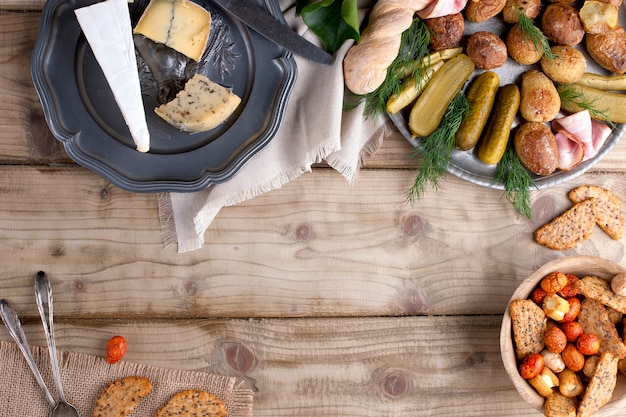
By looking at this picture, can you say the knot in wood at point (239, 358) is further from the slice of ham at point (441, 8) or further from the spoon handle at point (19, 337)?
the slice of ham at point (441, 8)

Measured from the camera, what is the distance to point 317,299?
1.68 m

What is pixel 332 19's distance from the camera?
1509 millimetres

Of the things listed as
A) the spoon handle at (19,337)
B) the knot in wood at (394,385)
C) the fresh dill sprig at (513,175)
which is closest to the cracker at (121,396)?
the spoon handle at (19,337)

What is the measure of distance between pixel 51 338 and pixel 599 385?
1396mm

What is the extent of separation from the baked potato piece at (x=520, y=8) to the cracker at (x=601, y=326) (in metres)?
0.75

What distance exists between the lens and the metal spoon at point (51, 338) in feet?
5.18

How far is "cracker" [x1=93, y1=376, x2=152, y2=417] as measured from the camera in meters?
1.59

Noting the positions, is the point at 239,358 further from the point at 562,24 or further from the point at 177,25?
the point at 562,24

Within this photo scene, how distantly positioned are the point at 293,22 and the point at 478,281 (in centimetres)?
86

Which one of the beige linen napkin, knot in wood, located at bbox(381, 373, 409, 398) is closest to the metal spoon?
the beige linen napkin

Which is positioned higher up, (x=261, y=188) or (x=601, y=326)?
(x=261, y=188)

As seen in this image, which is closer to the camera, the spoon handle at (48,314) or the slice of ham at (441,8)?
the slice of ham at (441,8)

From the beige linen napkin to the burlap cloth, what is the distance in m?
0.36

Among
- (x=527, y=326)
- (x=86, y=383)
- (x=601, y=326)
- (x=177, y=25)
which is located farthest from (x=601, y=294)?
(x=86, y=383)
